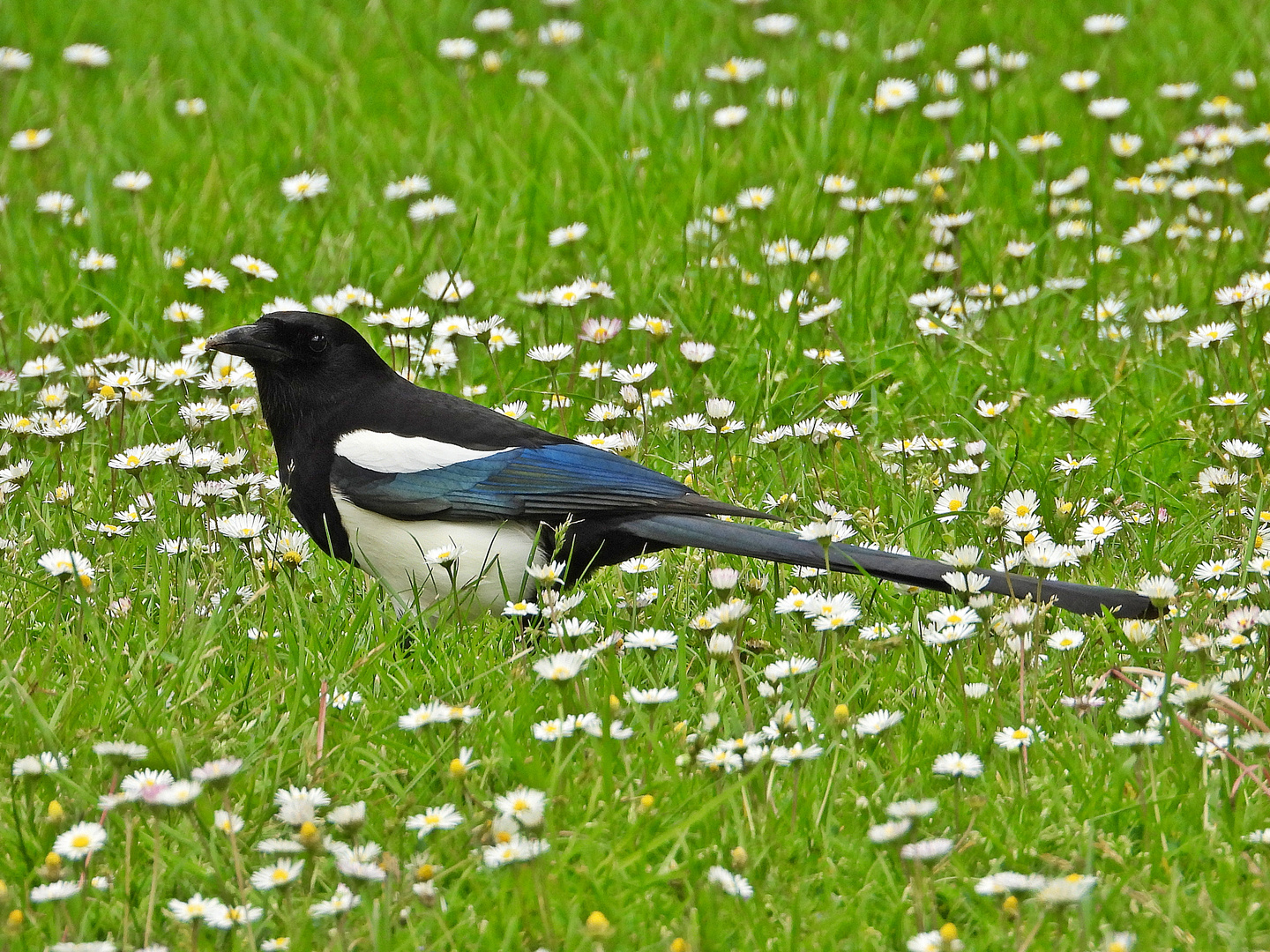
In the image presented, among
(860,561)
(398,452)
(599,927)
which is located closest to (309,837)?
A: (599,927)

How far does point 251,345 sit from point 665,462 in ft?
3.51

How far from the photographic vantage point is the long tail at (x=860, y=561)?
3041 millimetres

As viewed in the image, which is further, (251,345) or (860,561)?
(251,345)

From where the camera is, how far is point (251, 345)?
3.67 m

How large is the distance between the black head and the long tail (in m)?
0.79

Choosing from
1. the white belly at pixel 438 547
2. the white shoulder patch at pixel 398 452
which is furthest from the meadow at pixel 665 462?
the white shoulder patch at pixel 398 452

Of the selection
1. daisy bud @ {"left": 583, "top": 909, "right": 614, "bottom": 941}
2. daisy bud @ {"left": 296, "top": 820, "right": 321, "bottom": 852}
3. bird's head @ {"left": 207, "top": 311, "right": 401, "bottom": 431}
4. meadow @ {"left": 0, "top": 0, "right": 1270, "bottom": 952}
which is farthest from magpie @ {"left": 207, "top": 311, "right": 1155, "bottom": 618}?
daisy bud @ {"left": 583, "top": 909, "right": 614, "bottom": 941}

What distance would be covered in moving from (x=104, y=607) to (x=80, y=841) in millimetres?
1125

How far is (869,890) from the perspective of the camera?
7.75 ft

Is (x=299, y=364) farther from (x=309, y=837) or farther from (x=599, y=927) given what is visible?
(x=599, y=927)

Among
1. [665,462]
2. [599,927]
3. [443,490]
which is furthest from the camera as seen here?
[665,462]

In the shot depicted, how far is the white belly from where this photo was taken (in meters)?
3.49

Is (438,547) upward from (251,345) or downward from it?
downward

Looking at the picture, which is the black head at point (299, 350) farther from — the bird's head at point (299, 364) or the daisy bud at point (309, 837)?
the daisy bud at point (309, 837)
